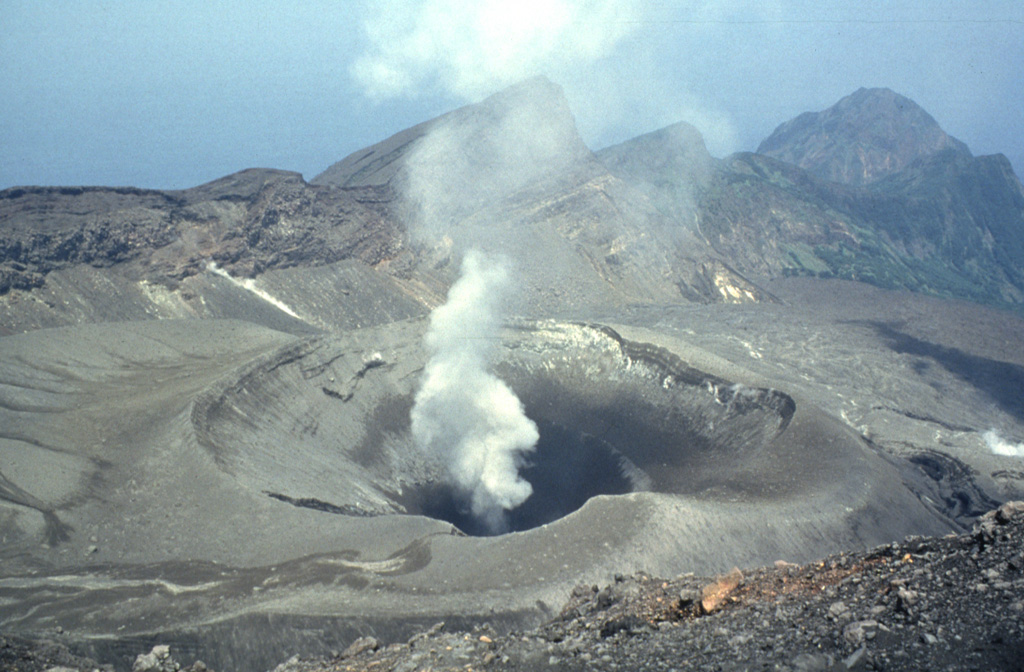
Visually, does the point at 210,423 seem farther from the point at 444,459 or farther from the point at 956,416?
the point at 956,416

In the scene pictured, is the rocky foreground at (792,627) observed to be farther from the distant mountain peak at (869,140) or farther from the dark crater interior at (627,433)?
the distant mountain peak at (869,140)

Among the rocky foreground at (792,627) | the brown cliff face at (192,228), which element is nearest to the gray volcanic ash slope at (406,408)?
the brown cliff face at (192,228)

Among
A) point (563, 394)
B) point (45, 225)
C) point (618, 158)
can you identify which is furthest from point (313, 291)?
point (618, 158)

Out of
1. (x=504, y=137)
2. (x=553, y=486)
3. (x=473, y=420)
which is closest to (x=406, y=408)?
(x=473, y=420)

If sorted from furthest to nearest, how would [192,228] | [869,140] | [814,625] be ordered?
1. [869,140]
2. [192,228]
3. [814,625]

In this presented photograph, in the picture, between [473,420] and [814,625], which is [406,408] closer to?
[473,420]
